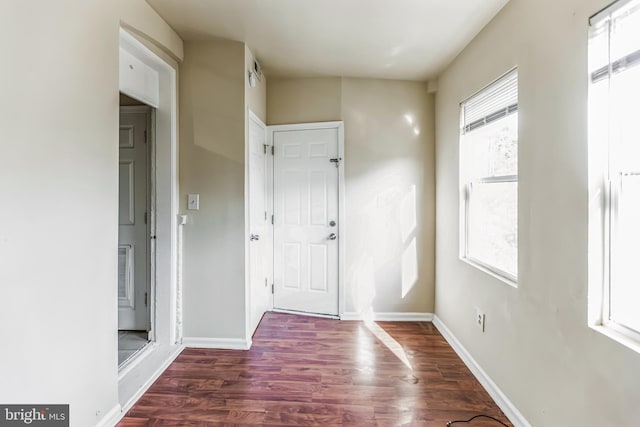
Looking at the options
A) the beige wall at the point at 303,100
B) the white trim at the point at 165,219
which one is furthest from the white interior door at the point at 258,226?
the white trim at the point at 165,219

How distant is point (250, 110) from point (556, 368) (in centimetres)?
276

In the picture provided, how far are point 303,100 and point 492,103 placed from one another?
188cm

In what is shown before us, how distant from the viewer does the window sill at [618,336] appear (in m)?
1.19

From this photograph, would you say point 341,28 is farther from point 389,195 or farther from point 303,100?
point 389,195

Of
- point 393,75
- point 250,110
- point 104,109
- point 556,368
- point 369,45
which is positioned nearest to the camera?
point 556,368

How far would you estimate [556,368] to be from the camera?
1560mm

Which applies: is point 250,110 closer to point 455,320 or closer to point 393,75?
point 393,75

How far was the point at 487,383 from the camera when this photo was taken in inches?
85.6

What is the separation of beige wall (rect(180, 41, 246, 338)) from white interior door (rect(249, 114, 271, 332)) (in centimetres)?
20

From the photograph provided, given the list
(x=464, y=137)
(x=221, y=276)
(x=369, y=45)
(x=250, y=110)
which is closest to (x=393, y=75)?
(x=369, y=45)

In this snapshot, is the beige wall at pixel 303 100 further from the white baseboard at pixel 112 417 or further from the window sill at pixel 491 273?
the white baseboard at pixel 112 417

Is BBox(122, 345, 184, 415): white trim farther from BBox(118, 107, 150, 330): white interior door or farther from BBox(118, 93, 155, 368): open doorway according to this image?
BBox(118, 107, 150, 330): white interior door

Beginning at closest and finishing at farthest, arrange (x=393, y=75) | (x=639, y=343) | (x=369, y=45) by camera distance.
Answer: (x=639, y=343), (x=369, y=45), (x=393, y=75)

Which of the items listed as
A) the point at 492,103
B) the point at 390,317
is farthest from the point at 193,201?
the point at 492,103
